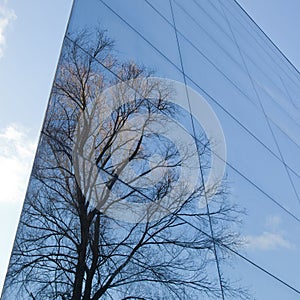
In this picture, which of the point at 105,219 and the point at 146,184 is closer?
the point at 105,219

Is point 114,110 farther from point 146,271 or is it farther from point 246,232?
point 246,232

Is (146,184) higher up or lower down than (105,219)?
higher up

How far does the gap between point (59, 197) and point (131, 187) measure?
0.52 meters

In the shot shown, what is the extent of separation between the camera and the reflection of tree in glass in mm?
1664

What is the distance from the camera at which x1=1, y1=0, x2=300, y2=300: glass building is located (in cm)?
176

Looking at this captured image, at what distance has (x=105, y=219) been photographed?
76.5 inches

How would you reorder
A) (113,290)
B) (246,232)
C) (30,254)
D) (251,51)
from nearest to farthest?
(30,254)
(113,290)
(246,232)
(251,51)

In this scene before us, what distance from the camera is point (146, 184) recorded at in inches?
92.1

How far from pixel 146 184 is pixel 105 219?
1.53ft

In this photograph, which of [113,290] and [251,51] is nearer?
[113,290]

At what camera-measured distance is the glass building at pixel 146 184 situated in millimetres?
1759

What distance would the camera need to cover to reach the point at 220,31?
239 inches

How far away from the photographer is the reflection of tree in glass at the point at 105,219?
5.46ft

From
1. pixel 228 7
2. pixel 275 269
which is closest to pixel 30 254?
pixel 275 269
